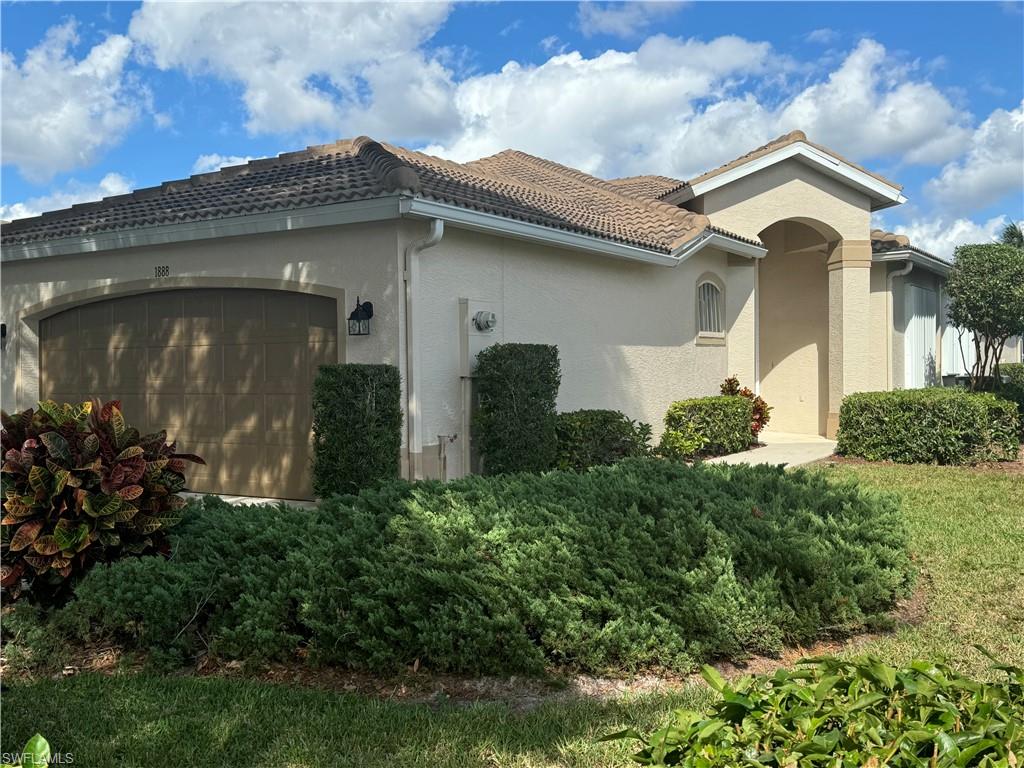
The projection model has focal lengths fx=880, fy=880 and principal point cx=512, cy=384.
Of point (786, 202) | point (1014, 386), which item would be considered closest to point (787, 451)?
point (786, 202)

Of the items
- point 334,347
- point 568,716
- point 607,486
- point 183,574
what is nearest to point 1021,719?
point 568,716

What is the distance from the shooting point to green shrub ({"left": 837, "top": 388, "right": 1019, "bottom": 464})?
13.1m

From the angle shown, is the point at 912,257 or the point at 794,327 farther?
the point at 794,327

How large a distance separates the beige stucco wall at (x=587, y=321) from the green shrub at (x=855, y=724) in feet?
25.7

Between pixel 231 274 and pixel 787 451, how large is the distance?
372 inches

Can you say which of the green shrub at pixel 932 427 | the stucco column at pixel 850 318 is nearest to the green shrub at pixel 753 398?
the stucco column at pixel 850 318

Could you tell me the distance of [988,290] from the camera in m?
16.6

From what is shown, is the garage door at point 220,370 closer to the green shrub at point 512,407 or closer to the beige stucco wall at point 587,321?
the beige stucco wall at point 587,321

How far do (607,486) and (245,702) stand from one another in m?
2.95

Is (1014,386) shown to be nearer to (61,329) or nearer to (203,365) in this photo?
(203,365)

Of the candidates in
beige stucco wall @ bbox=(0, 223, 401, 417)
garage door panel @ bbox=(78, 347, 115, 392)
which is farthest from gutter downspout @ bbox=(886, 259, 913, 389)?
garage door panel @ bbox=(78, 347, 115, 392)

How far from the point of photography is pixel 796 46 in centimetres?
1070

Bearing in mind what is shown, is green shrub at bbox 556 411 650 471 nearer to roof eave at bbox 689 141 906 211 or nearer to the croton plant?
roof eave at bbox 689 141 906 211

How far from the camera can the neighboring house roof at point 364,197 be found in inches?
396
